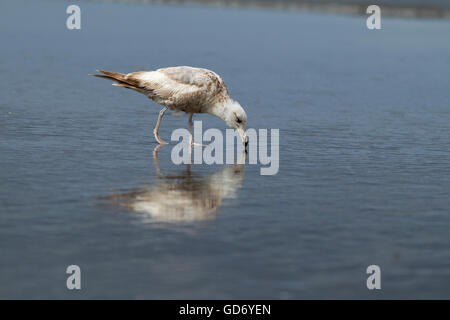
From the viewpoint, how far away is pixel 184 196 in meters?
10.6

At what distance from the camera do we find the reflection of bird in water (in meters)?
9.70

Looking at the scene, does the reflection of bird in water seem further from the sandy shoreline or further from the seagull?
the sandy shoreline

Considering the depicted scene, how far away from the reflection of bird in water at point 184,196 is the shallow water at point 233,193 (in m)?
0.04

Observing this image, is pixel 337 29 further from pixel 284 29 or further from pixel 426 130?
pixel 426 130

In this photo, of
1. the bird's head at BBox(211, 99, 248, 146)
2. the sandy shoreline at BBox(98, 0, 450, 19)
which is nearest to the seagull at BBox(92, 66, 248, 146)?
the bird's head at BBox(211, 99, 248, 146)

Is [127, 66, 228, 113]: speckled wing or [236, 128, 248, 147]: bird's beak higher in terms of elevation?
[127, 66, 228, 113]: speckled wing

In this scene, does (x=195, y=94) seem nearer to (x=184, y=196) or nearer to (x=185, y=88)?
(x=185, y=88)

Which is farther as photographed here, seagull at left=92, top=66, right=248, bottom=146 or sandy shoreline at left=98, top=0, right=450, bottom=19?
sandy shoreline at left=98, top=0, right=450, bottom=19

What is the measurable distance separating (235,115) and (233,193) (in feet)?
11.7

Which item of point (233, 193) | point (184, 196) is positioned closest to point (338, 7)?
point (233, 193)

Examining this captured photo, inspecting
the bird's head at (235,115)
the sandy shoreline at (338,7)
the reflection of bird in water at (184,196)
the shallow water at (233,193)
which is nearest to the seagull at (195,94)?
the bird's head at (235,115)

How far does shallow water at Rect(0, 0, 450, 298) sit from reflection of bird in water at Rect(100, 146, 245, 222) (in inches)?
1.6

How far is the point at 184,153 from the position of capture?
13.9 meters

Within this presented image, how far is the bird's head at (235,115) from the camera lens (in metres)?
14.3
